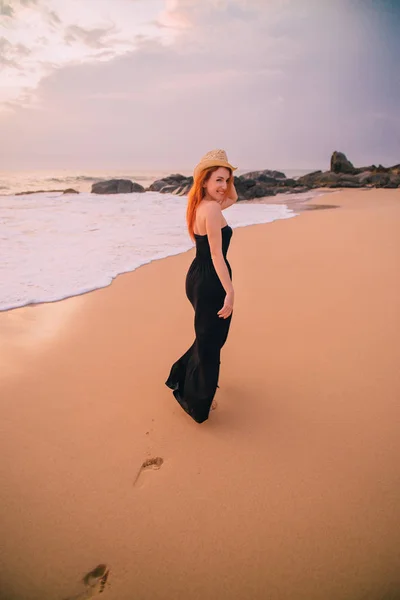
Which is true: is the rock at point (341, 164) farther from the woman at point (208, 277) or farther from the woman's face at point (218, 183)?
the woman's face at point (218, 183)

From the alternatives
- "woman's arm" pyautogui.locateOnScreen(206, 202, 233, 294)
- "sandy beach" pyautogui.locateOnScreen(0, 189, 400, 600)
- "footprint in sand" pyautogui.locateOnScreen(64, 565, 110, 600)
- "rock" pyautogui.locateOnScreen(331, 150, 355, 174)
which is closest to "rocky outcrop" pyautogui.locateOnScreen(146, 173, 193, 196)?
"rock" pyautogui.locateOnScreen(331, 150, 355, 174)

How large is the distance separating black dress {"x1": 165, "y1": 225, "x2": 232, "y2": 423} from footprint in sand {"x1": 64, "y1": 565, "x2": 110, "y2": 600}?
1.03 metres

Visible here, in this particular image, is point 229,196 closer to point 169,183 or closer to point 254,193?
point 254,193

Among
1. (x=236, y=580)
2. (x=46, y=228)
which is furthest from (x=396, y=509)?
(x=46, y=228)

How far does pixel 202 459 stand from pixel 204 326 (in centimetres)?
84

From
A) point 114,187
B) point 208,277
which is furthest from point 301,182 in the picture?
point 208,277

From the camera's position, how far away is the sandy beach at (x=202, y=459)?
1.56m

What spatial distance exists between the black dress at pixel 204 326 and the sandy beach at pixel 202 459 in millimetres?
186

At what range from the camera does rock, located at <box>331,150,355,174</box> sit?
38.6 m

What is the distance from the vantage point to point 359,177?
3144cm

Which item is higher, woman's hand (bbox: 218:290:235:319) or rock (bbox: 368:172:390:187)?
rock (bbox: 368:172:390:187)

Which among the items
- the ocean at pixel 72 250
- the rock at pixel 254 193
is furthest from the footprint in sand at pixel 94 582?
the rock at pixel 254 193

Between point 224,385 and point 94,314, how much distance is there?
199 centimetres

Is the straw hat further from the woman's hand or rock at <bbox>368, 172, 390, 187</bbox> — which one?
rock at <bbox>368, 172, 390, 187</bbox>
